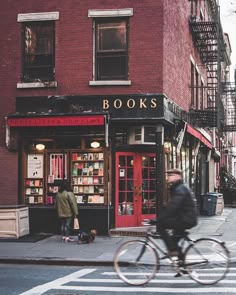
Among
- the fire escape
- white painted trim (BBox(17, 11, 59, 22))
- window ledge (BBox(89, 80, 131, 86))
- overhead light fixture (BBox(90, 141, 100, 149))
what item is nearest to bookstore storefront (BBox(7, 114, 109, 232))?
overhead light fixture (BBox(90, 141, 100, 149))

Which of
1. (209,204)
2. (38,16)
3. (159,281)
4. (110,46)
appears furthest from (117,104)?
(209,204)

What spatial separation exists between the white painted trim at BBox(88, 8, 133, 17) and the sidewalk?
6444 mm

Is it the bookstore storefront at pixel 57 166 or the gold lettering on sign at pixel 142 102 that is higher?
the gold lettering on sign at pixel 142 102

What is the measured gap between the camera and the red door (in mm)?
16844

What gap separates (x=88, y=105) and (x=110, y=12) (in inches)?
114

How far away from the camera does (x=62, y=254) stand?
1280 centimetres

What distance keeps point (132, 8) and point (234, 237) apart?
7408 mm

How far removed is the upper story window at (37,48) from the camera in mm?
17062

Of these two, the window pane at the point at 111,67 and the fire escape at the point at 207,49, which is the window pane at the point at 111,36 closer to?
the window pane at the point at 111,67

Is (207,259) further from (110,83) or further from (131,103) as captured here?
(110,83)

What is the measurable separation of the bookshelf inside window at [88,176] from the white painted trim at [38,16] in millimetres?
4256

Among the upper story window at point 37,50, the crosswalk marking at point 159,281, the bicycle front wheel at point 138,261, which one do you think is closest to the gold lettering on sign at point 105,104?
the upper story window at point 37,50

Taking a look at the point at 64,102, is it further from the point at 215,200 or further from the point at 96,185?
the point at 215,200

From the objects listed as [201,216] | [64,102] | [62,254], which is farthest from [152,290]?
[201,216]
